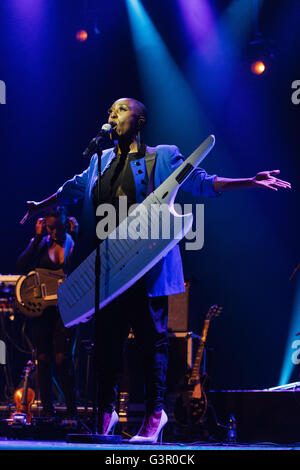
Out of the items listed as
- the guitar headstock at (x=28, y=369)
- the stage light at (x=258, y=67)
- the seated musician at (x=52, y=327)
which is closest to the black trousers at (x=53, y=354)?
the seated musician at (x=52, y=327)

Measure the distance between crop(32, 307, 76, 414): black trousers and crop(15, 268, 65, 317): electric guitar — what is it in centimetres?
8

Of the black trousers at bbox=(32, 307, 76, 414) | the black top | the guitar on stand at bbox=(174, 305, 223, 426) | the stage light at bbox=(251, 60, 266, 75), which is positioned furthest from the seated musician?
the stage light at bbox=(251, 60, 266, 75)

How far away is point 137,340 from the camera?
3484mm

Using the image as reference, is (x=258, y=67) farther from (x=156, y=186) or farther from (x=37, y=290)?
(x=156, y=186)

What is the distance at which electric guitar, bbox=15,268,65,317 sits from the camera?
588cm

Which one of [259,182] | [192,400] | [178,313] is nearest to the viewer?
[259,182]

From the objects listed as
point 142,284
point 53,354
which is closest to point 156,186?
point 142,284

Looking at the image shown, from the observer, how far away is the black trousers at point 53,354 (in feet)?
18.7

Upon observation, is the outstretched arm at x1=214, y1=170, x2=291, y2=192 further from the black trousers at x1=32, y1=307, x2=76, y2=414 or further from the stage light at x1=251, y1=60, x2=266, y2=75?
the stage light at x1=251, y1=60, x2=266, y2=75

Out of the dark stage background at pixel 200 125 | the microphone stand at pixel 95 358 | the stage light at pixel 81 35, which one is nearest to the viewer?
the microphone stand at pixel 95 358

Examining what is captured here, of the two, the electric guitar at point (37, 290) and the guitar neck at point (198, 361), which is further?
the guitar neck at point (198, 361)

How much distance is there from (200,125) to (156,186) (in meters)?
4.49

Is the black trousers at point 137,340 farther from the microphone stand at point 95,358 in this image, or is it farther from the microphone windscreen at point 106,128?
the microphone windscreen at point 106,128

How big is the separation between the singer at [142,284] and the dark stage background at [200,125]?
13.9 ft
